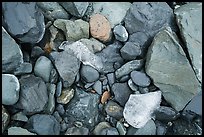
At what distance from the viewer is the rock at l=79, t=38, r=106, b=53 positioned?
156 cm

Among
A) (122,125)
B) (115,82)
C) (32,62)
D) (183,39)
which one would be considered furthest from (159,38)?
(32,62)

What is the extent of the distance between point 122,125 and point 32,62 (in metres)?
0.44

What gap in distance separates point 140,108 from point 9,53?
21.3 inches

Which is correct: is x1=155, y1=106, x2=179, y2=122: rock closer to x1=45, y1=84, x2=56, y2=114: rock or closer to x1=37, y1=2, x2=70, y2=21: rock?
x1=45, y1=84, x2=56, y2=114: rock

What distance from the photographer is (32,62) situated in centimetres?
152

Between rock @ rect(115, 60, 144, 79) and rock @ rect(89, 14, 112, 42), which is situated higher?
rock @ rect(89, 14, 112, 42)

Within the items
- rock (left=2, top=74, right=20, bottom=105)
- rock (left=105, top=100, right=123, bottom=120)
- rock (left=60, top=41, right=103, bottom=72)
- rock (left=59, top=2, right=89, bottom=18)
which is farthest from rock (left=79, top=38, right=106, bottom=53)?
rock (left=2, top=74, right=20, bottom=105)

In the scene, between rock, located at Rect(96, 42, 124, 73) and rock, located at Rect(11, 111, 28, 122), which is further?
rock, located at Rect(96, 42, 124, 73)

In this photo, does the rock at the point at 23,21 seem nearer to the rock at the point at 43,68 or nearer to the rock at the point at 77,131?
the rock at the point at 43,68

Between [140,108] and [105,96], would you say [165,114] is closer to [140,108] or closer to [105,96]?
[140,108]

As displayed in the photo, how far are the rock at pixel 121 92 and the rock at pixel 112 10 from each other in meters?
0.27

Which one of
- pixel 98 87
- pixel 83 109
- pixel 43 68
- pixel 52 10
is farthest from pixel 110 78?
pixel 52 10

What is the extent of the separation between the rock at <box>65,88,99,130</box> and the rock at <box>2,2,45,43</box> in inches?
11.2

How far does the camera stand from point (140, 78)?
1503 mm
